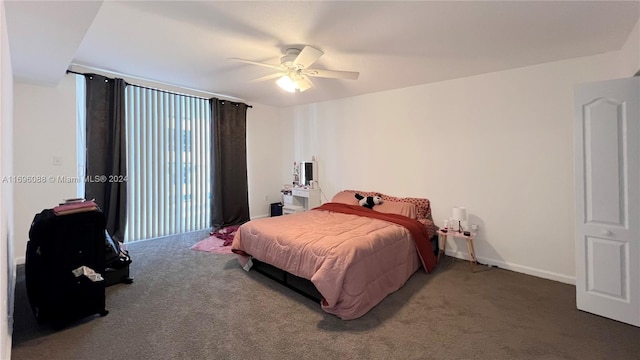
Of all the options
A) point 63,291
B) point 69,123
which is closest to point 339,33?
point 63,291

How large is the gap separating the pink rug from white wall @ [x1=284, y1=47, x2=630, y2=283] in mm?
2404

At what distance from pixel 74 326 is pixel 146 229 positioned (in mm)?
2346

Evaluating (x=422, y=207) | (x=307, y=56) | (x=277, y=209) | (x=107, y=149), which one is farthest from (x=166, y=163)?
(x=422, y=207)

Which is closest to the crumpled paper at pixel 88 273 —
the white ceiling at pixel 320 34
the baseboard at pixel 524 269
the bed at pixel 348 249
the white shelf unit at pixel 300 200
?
the bed at pixel 348 249

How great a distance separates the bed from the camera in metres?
2.35

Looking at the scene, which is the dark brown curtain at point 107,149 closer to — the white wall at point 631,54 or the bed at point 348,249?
the bed at point 348,249

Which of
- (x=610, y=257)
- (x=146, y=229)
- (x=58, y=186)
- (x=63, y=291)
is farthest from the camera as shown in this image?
(x=146, y=229)

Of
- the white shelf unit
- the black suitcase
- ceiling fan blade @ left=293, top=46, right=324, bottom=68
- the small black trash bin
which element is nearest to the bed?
the white shelf unit

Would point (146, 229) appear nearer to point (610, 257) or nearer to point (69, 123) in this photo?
point (69, 123)

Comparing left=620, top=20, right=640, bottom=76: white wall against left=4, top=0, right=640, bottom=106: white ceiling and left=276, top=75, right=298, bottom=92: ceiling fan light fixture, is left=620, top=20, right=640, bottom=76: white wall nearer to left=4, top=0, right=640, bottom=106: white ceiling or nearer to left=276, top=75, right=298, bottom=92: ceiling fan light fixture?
left=4, top=0, right=640, bottom=106: white ceiling

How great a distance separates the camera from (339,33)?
8.23ft

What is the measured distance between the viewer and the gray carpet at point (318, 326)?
1.96 m

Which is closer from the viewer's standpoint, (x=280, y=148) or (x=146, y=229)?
(x=146, y=229)

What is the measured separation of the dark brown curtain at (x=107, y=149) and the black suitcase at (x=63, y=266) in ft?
5.76
